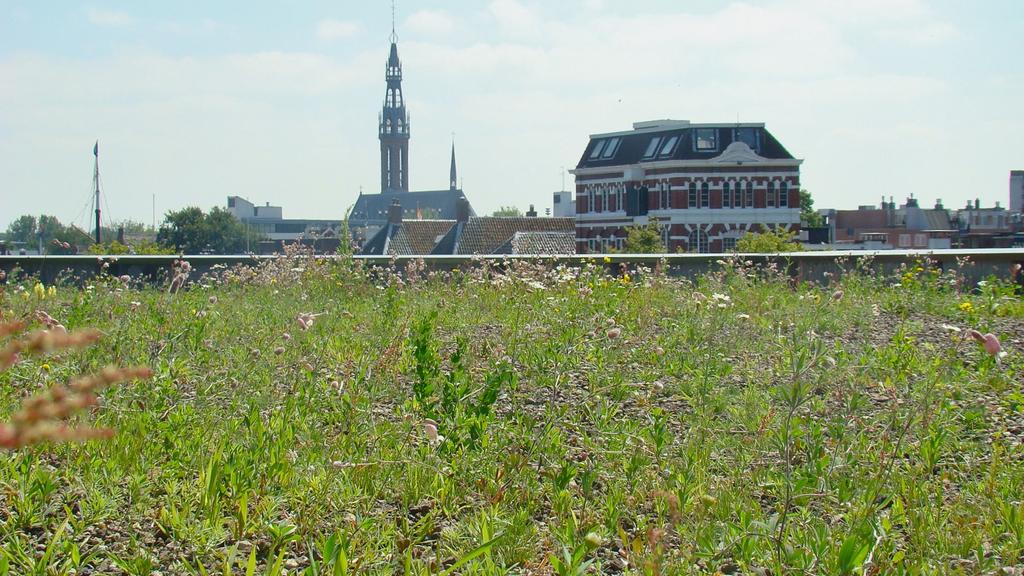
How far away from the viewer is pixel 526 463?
4.04 metres

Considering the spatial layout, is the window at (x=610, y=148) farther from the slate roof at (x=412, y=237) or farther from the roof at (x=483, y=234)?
the slate roof at (x=412, y=237)

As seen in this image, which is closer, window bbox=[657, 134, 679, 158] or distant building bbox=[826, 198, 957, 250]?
window bbox=[657, 134, 679, 158]

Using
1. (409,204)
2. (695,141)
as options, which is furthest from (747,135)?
(409,204)

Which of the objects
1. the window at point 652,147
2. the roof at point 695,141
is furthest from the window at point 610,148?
the window at point 652,147

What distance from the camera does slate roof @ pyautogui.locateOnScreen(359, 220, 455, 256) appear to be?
→ 2542 inches

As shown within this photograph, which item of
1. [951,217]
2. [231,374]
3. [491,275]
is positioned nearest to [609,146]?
[951,217]

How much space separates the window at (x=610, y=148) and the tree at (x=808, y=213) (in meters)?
25.0

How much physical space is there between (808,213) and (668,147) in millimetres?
27871

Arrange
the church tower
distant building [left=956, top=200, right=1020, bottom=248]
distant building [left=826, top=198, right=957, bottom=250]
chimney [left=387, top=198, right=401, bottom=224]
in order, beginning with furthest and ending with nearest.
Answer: the church tower, distant building [left=826, top=198, right=957, bottom=250], distant building [left=956, top=200, right=1020, bottom=248], chimney [left=387, top=198, right=401, bottom=224]

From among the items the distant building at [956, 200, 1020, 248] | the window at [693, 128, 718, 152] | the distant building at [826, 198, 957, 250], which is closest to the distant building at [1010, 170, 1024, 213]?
the distant building at [956, 200, 1020, 248]

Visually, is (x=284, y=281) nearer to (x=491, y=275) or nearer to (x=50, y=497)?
Result: (x=491, y=275)

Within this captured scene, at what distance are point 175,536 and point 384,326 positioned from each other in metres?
4.07

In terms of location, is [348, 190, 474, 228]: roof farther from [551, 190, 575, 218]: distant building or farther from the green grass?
the green grass

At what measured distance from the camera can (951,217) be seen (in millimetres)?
91812
